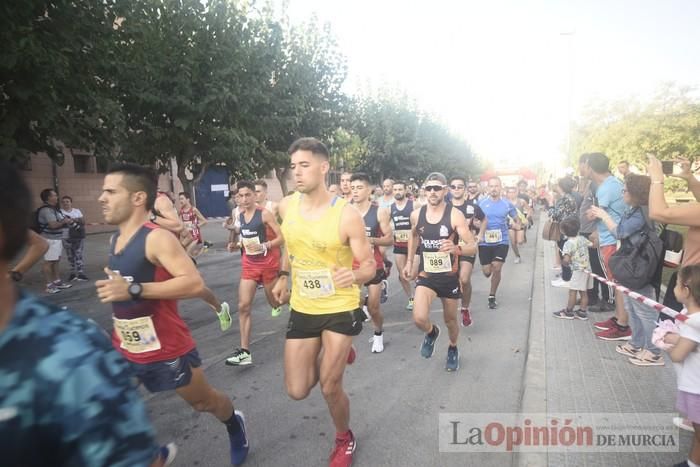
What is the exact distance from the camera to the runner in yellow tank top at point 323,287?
302cm

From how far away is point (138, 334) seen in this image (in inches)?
106

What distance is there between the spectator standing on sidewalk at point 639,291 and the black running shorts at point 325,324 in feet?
10.5

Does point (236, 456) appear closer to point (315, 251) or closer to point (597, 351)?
point (315, 251)

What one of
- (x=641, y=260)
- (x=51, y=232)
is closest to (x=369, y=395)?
(x=641, y=260)

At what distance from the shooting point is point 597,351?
16.7 ft

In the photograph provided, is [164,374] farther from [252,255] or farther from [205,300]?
[252,255]

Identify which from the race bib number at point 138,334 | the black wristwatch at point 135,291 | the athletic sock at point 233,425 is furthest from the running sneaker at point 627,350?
the black wristwatch at point 135,291

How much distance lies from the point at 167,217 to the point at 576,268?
6.08m

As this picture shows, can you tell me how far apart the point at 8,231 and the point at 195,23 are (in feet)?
41.6

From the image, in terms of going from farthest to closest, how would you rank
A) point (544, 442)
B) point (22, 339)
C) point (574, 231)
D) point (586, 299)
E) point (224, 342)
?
point (574, 231)
point (586, 299)
point (224, 342)
point (544, 442)
point (22, 339)

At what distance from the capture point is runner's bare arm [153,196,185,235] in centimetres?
645

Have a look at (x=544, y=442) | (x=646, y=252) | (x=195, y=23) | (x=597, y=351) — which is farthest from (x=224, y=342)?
(x=195, y=23)

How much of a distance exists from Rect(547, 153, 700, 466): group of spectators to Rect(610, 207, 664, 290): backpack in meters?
0.01

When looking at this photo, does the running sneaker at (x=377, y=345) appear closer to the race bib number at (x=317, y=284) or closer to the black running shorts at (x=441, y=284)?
the black running shorts at (x=441, y=284)
